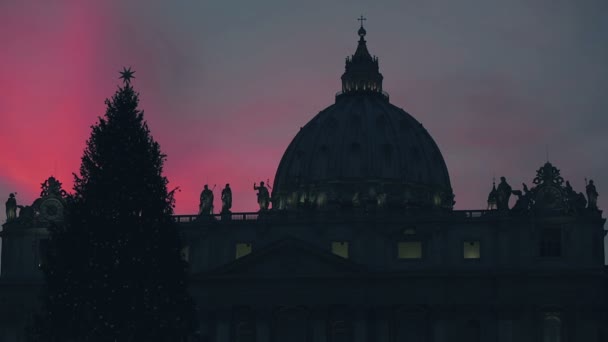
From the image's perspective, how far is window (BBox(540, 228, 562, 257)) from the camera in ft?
417

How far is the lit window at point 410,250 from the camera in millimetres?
129250

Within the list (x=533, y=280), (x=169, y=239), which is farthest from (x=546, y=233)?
(x=169, y=239)

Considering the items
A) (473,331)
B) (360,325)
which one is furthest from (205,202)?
(473,331)

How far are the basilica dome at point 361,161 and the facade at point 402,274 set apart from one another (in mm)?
25286

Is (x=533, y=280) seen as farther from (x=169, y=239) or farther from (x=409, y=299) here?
(x=169, y=239)

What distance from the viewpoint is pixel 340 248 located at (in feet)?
429

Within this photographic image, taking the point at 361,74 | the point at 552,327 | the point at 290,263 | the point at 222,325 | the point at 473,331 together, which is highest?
the point at 361,74

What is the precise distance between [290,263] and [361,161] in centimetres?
3727

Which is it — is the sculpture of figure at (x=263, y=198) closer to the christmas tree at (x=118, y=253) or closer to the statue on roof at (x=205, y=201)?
the statue on roof at (x=205, y=201)

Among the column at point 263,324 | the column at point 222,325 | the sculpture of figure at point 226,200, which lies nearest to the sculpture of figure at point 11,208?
the sculpture of figure at point 226,200

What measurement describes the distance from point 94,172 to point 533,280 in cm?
5838

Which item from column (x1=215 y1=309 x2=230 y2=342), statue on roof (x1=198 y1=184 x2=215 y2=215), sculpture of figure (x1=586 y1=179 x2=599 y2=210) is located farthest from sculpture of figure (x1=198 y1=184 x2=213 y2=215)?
sculpture of figure (x1=586 y1=179 x2=599 y2=210)

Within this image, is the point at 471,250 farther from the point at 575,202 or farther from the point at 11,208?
the point at 11,208

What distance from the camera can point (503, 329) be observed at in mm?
124938
